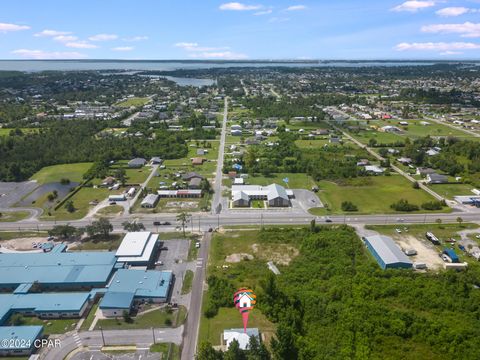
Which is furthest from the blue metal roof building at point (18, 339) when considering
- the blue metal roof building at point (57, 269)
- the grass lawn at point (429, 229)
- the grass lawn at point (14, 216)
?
the grass lawn at point (429, 229)

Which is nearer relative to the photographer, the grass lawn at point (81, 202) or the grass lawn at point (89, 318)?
the grass lawn at point (89, 318)

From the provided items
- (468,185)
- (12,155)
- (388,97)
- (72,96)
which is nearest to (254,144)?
(468,185)

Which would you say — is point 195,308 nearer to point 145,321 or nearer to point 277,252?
point 145,321

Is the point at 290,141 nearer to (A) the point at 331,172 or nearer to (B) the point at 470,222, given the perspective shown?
(A) the point at 331,172

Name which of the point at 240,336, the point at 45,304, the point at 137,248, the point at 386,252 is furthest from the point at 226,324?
the point at 386,252

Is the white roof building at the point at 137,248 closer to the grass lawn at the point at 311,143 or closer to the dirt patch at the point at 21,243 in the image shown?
the dirt patch at the point at 21,243

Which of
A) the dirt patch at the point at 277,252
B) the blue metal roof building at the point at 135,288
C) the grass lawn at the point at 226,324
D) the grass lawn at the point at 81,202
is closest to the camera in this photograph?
the grass lawn at the point at 226,324

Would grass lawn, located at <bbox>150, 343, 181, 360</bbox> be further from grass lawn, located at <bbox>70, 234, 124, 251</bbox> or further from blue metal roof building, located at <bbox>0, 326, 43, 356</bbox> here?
grass lawn, located at <bbox>70, 234, 124, 251</bbox>
